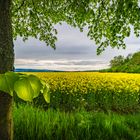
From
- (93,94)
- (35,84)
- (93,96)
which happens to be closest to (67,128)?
(35,84)

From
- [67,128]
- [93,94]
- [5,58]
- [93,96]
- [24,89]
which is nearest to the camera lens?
[24,89]

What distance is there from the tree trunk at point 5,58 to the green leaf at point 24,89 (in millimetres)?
3552

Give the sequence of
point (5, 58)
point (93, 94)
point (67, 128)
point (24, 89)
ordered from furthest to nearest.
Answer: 1. point (93, 94)
2. point (67, 128)
3. point (5, 58)
4. point (24, 89)

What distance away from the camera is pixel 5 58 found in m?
4.57

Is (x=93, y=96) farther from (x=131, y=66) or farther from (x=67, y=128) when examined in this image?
(x=131, y=66)

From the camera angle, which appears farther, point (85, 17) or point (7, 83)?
point (85, 17)

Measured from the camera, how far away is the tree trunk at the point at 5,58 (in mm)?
4488

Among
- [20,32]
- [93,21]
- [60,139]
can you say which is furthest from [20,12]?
[60,139]

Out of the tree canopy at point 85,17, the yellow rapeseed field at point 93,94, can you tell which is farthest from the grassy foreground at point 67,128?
the yellow rapeseed field at point 93,94

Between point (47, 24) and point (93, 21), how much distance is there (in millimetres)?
1991

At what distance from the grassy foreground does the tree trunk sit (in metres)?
1.86

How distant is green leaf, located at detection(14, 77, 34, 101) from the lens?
954 millimetres

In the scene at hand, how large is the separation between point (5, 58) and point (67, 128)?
105 inches

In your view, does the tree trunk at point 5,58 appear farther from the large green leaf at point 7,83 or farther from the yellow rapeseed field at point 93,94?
the yellow rapeseed field at point 93,94
